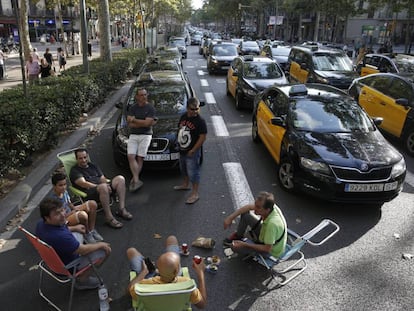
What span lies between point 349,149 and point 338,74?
29.3ft

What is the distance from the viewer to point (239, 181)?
7316mm

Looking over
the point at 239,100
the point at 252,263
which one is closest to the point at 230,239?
the point at 252,263

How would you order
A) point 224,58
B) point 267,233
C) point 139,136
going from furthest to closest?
1. point 224,58
2. point 139,136
3. point 267,233

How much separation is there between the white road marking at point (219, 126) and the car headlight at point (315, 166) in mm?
4296

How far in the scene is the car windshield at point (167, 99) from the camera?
325 inches

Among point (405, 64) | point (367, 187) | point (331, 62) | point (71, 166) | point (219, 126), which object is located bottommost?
point (219, 126)

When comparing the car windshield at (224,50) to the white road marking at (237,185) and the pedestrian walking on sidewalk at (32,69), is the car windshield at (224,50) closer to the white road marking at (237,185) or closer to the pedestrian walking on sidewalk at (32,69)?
the pedestrian walking on sidewalk at (32,69)

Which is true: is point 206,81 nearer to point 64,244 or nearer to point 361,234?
point 361,234

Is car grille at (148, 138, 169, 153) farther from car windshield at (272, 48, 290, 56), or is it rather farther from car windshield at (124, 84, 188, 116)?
car windshield at (272, 48, 290, 56)

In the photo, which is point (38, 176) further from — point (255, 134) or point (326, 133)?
point (326, 133)

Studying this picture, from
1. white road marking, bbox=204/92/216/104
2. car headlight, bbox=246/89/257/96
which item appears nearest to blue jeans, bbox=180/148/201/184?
car headlight, bbox=246/89/257/96

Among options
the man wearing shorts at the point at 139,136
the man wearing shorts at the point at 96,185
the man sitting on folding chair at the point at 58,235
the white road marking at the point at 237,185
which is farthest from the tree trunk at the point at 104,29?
the man sitting on folding chair at the point at 58,235

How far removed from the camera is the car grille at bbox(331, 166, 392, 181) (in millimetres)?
5812

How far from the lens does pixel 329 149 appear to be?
625 centimetres
